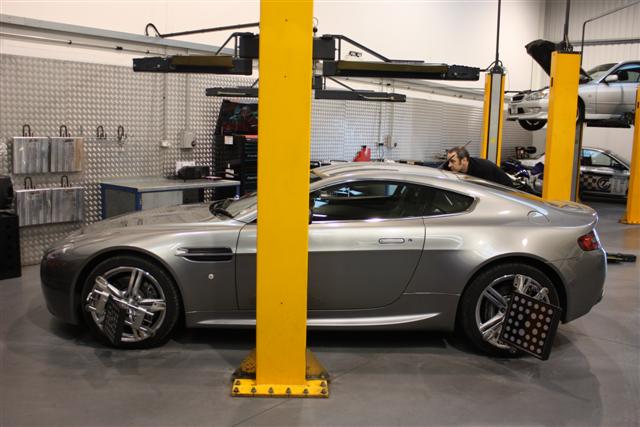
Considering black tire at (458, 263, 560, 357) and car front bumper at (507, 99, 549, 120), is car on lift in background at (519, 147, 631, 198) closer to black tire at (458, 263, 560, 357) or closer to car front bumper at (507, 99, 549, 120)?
car front bumper at (507, 99, 549, 120)

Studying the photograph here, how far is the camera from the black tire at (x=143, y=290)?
4184 mm

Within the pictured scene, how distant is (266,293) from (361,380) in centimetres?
87

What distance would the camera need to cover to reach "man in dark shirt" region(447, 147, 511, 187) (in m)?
6.22

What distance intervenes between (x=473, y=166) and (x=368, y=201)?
2175 millimetres

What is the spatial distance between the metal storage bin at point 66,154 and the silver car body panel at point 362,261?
275 centimetres

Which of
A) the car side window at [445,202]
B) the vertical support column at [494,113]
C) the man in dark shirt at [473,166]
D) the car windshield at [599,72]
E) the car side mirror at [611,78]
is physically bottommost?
the car side window at [445,202]

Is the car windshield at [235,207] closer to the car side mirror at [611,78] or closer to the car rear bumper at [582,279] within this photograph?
the car rear bumper at [582,279]

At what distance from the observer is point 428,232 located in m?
4.27

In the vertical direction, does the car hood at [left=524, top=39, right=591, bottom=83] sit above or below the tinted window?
above

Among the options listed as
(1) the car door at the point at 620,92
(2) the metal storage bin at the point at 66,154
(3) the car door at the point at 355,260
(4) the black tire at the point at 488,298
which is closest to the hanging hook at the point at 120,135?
(2) the metal storage bin at the point at 66,154

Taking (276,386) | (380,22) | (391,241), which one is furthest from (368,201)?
(380,22)

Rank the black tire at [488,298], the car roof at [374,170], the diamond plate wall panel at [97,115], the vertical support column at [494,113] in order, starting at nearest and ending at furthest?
the black tire at [488,298] < the car roof at [374,170] < the diamond plate wall panel at [97,115] < the vertical support column at [494,113]

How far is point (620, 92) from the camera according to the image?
500 inches

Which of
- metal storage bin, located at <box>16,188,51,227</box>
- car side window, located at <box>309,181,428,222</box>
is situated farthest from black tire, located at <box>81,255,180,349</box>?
metal storage bin, located at <box>16,188,51,227</box>
